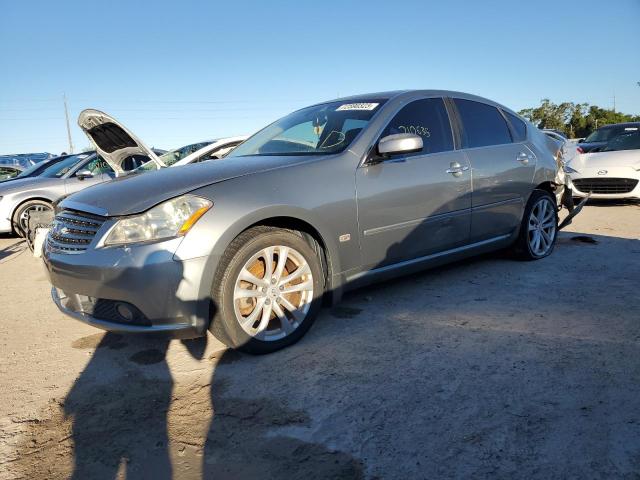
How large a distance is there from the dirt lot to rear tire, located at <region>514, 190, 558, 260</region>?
902 millimetres

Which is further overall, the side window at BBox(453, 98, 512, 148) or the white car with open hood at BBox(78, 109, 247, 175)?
the white car with open hood at BBox(78, 109, 247, 175)

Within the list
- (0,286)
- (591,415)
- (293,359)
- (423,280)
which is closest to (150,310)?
(293,359)

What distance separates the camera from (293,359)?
2.90 meters

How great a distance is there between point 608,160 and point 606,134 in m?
2.25

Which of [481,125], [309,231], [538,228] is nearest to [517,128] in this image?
[481,125]

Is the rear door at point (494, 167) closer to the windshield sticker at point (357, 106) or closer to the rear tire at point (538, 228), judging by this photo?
the rear tire at point (538, 228)

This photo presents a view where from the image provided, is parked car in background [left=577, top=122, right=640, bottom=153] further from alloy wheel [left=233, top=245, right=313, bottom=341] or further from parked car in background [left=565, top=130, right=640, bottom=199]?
alloy wheel [left=233, top=245, right=313, bottom=341]

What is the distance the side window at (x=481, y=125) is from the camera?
13.8 feet

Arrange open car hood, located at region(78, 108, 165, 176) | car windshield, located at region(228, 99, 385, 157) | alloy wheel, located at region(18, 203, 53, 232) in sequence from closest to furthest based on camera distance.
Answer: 1. car windshield, located at region(228, 99, 385, 157)
2. open car hood, located at region(78, 108, 165, 176)
3. alloy wheel, located at region(18, 203, 53, 232)

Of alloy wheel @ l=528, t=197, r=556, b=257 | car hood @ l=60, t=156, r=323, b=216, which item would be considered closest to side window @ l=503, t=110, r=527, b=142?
alloy wheel @ l=528, t=197, r=556, b=257

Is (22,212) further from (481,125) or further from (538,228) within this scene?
(538,228)

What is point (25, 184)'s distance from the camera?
8.12 meters

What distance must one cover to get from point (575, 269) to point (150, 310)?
12.4 feet

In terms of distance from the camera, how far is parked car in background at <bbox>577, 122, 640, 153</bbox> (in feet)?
31.7
